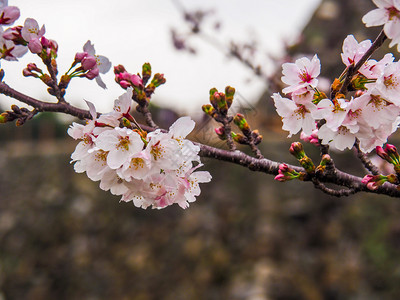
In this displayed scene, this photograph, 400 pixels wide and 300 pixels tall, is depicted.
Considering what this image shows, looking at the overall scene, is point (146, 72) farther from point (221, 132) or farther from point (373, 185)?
point (373, 185)

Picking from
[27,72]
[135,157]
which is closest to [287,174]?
[135,157]

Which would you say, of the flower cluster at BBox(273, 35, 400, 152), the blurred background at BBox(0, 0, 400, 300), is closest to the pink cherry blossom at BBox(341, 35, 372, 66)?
the flower cluster at BBox(273, 35, 400, 152)

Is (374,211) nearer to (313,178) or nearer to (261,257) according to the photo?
(261,257)

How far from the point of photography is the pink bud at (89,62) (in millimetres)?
1020

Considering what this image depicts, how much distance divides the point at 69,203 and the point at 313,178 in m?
8.67

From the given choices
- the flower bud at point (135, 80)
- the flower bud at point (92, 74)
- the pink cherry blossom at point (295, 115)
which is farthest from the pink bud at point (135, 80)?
the pink cherry blossom at point (295, 115)

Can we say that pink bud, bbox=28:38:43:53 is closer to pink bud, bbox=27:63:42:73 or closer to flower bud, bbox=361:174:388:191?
pink bud, bbox=27:63:42:73

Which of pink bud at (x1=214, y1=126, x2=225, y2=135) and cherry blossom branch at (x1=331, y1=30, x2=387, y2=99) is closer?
cherry blossom branch at (x1=331, y1=30, x2=387, y2=99)

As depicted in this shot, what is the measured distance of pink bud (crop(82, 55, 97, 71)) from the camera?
1.02 m

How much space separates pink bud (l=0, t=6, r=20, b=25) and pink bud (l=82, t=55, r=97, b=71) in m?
0.18

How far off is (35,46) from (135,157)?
415 millimetres

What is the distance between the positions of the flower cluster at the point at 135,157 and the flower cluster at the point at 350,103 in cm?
24

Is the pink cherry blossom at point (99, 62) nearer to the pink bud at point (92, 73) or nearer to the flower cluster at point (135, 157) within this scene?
the pink bud at point (92, 73)

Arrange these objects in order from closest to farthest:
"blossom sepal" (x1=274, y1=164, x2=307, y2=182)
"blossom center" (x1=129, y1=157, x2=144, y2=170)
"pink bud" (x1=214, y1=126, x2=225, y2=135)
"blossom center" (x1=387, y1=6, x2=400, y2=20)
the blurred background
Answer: "blossom center" (x1=387, y1=6, x2=400, y2=20) → "blossom center" (x1=129, y1=157, x2=144, y2=170) → "blossom sepal" (x1=274, y1=164, x2=307, y2=182) → "pink bud" (x1=214, y1=126, x2=225, y2=135) → the blurred background
